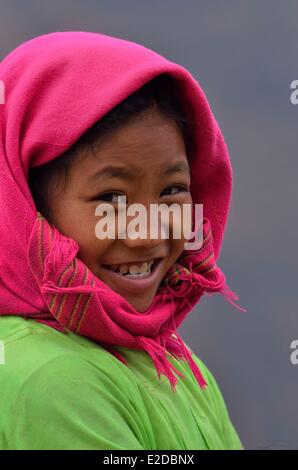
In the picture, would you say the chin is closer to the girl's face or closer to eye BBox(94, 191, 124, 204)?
the girl's face

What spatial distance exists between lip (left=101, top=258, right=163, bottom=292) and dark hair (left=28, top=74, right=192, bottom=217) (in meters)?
0.13

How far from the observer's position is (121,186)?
122 centimetres

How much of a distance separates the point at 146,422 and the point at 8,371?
216 mm

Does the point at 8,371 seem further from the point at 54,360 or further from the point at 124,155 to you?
the point at 124,155

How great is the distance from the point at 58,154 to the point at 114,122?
0.30 ft

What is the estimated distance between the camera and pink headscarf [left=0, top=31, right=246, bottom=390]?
119cm

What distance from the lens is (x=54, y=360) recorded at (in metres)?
1.12

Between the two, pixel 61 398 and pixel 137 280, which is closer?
pixel 61 398

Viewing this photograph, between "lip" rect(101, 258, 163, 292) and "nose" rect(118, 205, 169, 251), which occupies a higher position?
"nose" rect(118, 205, 169, 251)

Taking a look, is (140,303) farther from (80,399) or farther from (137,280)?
(80,399)

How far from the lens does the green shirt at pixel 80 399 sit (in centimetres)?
109

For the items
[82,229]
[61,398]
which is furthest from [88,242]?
[61,398]

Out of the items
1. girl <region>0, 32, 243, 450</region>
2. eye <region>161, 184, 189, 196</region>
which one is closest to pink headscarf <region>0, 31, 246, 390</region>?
girl <region>0, 32, 243, 450</region>

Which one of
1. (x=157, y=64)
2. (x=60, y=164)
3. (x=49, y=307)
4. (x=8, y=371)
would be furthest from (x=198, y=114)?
(x=8, y=371)
